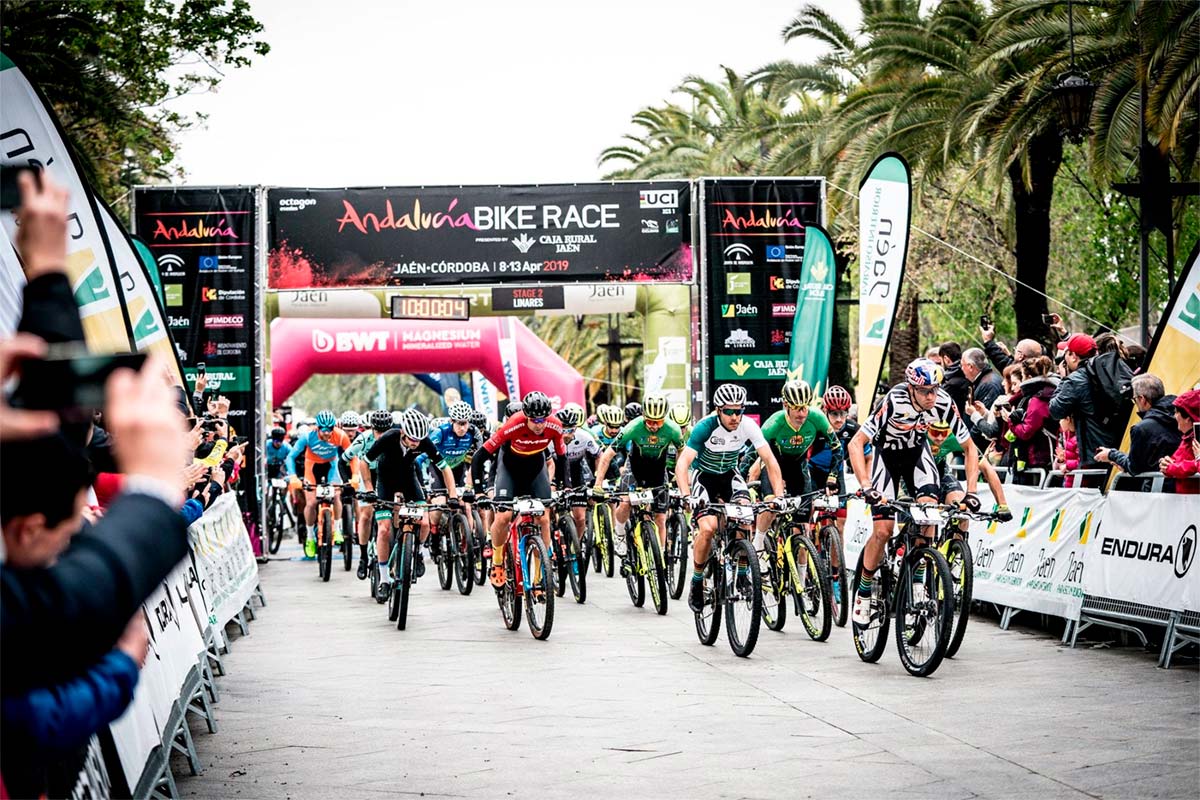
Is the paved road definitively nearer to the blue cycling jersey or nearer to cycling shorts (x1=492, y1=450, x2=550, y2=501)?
cycling shorts (x1=492, y1=450, x2=550, y2=501)

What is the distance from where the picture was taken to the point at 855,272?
34.7 metres

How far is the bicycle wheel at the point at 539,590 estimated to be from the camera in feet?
38.7

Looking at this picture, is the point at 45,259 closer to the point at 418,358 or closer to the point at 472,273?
the point at 472,273

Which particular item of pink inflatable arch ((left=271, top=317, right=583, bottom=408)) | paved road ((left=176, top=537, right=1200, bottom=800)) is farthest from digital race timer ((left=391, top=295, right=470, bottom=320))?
paved road ((left=176, top=537, right=1200, bottom=800))

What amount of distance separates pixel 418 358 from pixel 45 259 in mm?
26365

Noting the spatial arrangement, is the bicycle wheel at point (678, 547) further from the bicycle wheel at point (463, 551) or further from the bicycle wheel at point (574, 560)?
the bicycle wheel at point (463, 551)

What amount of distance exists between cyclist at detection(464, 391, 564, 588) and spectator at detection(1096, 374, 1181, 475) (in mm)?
4622

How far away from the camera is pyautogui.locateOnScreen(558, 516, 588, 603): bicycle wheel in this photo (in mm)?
14688

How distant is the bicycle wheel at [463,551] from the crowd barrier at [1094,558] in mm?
5551

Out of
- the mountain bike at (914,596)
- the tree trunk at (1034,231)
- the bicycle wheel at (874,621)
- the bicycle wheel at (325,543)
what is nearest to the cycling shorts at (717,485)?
the bicycle wheel at (874,621)

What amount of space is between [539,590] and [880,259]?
756 cm

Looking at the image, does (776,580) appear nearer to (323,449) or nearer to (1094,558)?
(1094,558)

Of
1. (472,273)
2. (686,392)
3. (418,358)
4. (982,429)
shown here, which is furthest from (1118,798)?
(418,358)

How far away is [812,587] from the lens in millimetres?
11656
